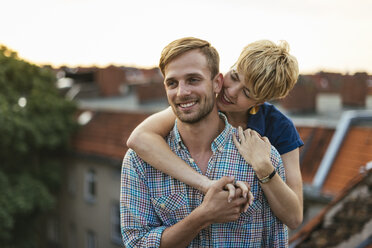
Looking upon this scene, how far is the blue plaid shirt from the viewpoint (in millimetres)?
2572

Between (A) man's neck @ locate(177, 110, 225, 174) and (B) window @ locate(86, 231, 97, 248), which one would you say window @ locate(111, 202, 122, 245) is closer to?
(B) window @ locate(86, 231, 97, 248)

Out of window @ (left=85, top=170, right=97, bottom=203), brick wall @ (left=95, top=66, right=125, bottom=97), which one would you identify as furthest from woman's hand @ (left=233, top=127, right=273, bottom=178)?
brick wall @ (left=95, top=66, right=125, bottom=97)

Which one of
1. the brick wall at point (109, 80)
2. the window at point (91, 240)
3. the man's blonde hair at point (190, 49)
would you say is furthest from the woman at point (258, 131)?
the brick wall at point (109, 80)

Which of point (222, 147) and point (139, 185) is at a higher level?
point (222, 147)

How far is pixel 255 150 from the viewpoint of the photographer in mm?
2543

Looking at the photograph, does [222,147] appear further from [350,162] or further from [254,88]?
[350,162]

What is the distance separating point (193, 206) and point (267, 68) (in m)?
1.00

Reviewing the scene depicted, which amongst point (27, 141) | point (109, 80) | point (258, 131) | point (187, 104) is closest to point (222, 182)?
point (187, 104)

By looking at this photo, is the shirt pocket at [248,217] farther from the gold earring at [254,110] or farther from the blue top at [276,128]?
the gold earring at [254,110]

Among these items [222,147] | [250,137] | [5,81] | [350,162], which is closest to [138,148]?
[222,147]

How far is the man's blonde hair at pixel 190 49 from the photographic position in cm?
247

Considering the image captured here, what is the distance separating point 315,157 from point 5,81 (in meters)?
12.1

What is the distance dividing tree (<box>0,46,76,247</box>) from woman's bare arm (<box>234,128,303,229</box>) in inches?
531

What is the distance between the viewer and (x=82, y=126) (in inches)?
808
